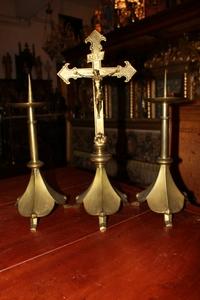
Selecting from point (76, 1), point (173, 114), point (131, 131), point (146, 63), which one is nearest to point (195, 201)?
point (173, 114)

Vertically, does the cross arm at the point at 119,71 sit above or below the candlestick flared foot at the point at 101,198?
above

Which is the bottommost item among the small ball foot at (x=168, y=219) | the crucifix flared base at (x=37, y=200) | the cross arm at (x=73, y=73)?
the small ball foot at (x=168, y=219)

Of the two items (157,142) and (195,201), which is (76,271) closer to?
(195,201)

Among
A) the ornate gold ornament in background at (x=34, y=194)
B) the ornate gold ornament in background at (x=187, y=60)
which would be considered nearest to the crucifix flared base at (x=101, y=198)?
the ornate gold ornament in background at (x=34, y=194)

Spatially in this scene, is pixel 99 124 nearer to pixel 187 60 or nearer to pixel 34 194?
pixel 34 194

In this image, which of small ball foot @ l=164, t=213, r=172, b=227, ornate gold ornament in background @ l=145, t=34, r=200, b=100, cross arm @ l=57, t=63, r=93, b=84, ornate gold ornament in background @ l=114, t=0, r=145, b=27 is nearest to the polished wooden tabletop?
small ball foot @ l=164, t=213, r=172, b=227

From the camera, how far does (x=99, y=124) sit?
0.73 meters

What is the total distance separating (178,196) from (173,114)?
0.68 metres

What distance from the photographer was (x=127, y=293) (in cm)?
48

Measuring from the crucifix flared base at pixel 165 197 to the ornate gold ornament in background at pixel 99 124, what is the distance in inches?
3.6

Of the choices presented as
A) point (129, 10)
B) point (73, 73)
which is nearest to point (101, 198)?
point (73, 73)

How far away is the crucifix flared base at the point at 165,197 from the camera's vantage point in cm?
74

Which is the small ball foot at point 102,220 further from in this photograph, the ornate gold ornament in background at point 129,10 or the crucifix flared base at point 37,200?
the ornate gold ornament in background at point 129,10

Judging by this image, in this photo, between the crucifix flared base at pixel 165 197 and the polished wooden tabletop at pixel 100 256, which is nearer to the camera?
the polished wooden tabletop at pixel 100 256
